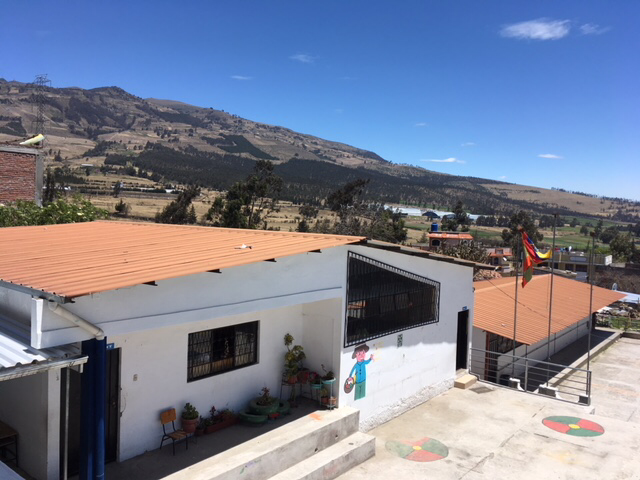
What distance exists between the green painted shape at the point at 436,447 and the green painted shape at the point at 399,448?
1.12 ft

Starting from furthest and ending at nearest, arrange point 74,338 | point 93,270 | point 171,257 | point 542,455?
point 542,455 < point 171,257 < point 93,270 < point 74,338

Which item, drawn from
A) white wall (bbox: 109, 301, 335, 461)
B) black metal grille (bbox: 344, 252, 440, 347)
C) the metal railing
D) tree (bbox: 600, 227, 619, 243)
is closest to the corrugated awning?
white wall (bbox: 109, 301, 335, 461)

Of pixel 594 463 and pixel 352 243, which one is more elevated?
pixel 352 243

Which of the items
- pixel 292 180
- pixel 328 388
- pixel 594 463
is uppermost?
pixel 292 180

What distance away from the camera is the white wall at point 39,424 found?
6891mm

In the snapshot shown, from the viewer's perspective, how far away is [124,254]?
315 inches

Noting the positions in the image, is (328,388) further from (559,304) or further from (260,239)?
(559,304)

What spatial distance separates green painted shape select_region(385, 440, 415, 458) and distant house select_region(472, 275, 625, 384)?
5.55m

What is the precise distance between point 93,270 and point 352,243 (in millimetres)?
4661

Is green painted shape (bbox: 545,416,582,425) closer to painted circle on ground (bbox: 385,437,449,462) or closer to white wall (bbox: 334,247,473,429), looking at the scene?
white wall (bbox: 334,247,473,429)

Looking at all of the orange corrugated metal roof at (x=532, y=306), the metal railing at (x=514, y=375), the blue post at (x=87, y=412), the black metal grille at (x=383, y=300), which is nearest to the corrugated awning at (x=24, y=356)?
the blue post at (x=87, y=412)

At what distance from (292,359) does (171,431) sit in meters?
2.74

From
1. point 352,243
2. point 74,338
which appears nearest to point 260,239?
point 352,243

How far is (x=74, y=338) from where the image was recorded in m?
5.73
